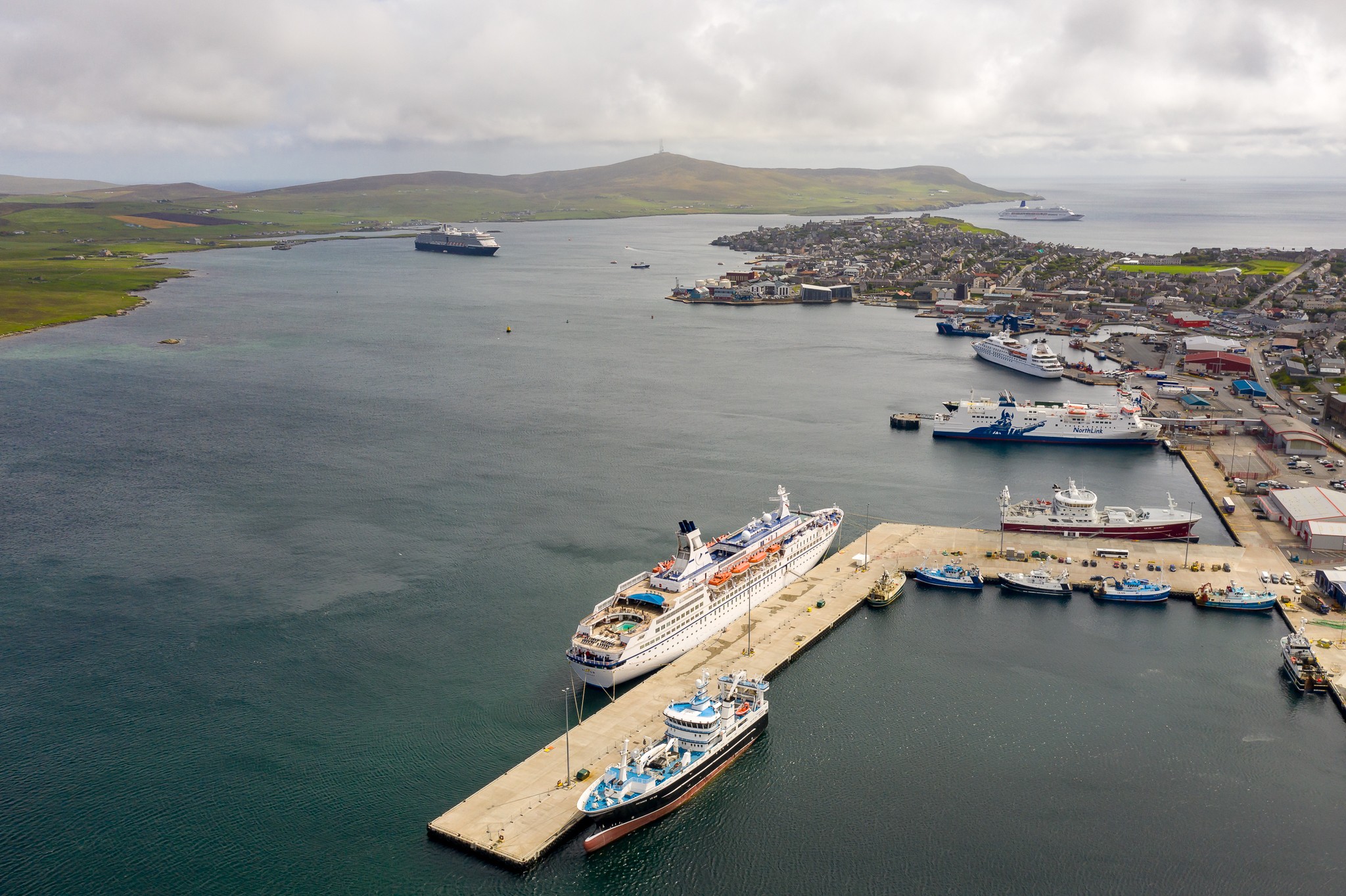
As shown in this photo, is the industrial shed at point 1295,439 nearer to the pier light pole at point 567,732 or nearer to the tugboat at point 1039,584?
the tugboat at point 1039,584

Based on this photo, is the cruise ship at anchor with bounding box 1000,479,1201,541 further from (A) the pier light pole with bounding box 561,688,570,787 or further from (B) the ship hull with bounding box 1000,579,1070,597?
(A) the pier light pole with bounding box 561,688,570,787

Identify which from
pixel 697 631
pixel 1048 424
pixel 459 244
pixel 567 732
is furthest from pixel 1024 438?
pixel 459 244

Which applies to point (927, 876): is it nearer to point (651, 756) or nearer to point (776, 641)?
point (651, 756)

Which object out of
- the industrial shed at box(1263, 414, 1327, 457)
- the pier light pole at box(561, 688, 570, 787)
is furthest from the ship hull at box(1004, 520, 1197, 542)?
the pier light pole at box(561, 688, 570, 787)

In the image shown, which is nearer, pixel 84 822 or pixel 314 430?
pixel 84 822

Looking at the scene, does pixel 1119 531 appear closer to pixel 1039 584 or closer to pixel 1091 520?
pixel 1091 520

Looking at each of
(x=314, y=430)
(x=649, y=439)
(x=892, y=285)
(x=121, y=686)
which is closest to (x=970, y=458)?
(x=649, y=439)
